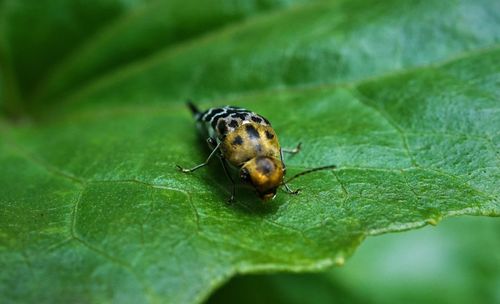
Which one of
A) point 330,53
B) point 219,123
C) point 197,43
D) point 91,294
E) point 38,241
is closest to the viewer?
point 91,294

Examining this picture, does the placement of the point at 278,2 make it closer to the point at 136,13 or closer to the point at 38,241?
the point at 136,13

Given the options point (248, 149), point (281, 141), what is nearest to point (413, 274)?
point (281, 141)

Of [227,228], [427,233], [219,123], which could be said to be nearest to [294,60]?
[219,123]

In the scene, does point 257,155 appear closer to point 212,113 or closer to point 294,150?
point 294,150

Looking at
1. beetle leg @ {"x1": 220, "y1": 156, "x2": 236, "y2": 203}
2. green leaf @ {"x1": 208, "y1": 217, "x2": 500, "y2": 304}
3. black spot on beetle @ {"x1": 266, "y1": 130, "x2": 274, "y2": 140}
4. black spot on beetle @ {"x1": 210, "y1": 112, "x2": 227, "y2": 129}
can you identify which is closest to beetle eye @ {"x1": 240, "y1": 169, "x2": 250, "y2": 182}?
beetle leg @ {"x1": 220, "y1": 156, "x2": 236, "y2": 203}

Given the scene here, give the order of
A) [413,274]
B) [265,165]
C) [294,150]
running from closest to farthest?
[265,165] < [294,150] < [413,274]

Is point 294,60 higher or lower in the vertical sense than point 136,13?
lower
